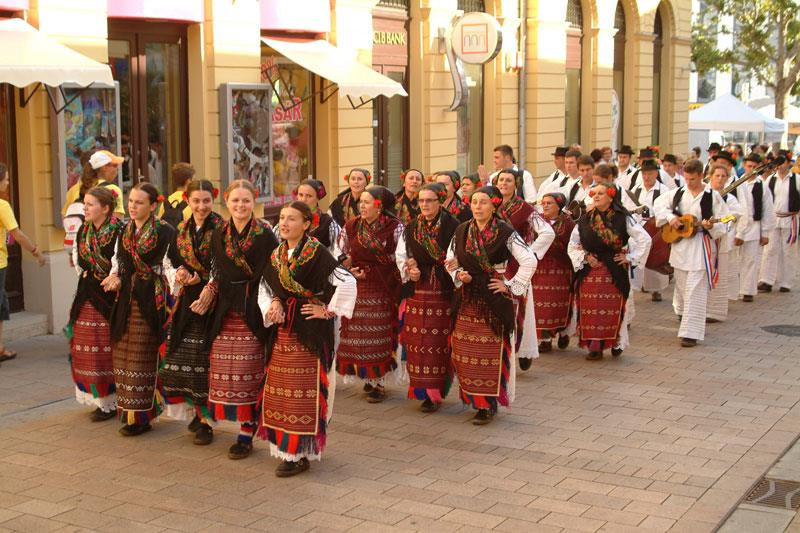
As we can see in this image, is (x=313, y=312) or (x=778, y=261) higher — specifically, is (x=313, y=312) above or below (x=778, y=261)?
above

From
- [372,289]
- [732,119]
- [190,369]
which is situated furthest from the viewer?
[732,119]

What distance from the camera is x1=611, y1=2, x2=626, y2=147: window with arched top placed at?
88.4 feet

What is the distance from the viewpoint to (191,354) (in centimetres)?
811

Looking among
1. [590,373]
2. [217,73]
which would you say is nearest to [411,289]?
[590,373]

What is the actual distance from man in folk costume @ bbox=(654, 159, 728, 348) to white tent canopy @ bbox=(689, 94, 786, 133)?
1526 cm

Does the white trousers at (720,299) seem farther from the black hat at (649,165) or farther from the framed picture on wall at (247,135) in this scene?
the framed picture on wall at (247,135)

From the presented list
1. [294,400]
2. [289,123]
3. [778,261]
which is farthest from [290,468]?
[778,261]

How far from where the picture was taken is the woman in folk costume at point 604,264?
11156 mm

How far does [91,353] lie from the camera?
8680mm

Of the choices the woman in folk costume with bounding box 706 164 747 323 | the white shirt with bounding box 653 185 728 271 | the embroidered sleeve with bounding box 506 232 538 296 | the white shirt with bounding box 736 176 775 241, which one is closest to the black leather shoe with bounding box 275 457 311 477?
the embroidered sleeve with bounding box 506 232 538 296

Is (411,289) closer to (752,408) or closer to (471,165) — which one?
(752,408)

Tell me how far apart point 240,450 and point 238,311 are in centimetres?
95

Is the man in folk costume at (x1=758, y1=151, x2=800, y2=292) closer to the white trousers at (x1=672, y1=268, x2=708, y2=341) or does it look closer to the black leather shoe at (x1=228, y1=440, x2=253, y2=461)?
the white trousers at (x1=672, y1=268, x2=708, y2=341)

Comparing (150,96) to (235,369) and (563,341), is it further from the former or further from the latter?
(235,369)
